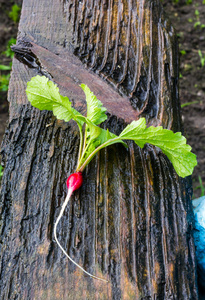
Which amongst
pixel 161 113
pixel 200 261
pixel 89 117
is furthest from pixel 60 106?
pixel 200 261

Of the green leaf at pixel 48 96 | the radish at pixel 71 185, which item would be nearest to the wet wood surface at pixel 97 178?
the radish at pixel 71 185

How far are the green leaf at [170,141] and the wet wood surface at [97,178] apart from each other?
13 centimetres

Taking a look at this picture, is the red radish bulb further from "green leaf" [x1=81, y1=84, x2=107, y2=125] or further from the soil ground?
the soil ground

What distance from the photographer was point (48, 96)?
1.30 m

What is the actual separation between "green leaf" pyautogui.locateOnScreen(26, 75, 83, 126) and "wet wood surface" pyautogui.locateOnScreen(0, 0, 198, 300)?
0.56 feet

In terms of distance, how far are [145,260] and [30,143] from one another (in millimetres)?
764

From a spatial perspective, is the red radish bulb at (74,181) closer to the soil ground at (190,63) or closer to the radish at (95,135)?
the radish at (95,135)

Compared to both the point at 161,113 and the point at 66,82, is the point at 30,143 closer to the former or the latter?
the point at 66,82

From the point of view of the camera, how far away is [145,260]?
46.4 inches

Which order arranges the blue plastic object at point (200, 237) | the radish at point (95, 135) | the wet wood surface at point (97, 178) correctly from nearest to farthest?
the wet wood surface at point (97, 178)
the radish at point (95, 135)
the blue plastic object at point (200, 237)

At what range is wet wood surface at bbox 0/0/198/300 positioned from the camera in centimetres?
114

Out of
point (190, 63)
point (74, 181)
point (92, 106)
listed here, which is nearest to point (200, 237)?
point (74, 181)

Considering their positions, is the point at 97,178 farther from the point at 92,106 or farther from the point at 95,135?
the point at 92,106

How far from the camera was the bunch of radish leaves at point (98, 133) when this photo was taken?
1.27m
